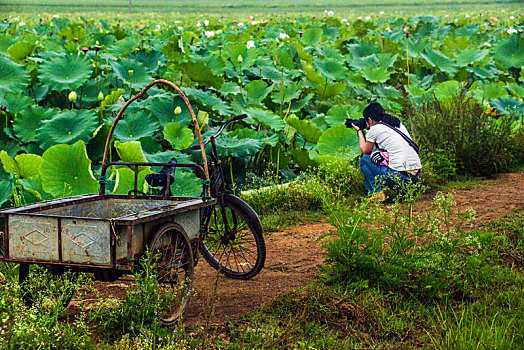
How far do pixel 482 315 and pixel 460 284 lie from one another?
26 cm

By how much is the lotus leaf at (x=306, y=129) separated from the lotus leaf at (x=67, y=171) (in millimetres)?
2407

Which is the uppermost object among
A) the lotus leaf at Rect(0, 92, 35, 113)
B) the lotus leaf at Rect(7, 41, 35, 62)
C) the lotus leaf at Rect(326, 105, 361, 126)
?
the lotus leaf at Rect(7, 41, 35, 62)

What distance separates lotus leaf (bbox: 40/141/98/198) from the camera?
14.8 ft

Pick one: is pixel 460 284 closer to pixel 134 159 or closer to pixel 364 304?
pixel 364 304

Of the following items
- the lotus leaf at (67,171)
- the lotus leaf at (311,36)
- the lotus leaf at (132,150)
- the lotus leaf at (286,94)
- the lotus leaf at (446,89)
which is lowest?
the lotus leaf at (67,171)

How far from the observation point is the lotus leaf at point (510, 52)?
35.0ft

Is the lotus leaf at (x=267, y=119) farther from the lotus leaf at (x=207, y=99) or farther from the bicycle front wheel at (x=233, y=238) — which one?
the bicycle front wheel at (x=233, y=238)

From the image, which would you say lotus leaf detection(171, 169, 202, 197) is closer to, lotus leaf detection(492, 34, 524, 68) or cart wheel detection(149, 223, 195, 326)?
cart wheel detection(149, 223, 195, 326)

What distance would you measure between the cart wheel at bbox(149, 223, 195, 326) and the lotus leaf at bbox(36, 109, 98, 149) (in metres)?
2.69

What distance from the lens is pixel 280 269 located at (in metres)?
4.24

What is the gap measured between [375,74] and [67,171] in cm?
496

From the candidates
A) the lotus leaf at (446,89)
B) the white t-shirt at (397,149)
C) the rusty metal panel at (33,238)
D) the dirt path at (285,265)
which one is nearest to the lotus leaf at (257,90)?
the white t-shirt at (397,149)

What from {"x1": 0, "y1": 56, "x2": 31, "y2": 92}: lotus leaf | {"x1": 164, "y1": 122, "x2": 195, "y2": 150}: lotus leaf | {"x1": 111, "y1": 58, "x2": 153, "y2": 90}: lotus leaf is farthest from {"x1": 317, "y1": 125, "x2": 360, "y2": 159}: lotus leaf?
{"x1": 0, "y1": 56, "x2": 31, "y2": 92}: lotus leaf

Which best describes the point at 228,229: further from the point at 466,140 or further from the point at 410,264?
the point at 466,140
